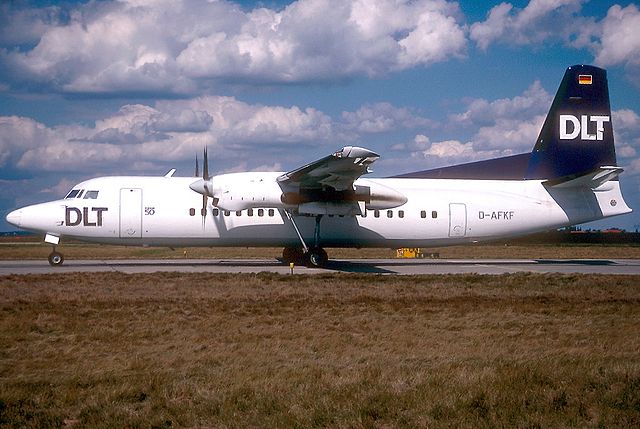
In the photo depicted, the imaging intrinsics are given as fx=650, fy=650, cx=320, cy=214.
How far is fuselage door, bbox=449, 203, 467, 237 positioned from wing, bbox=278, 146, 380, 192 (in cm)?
433

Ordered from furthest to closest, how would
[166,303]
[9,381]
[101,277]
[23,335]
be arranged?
[101,277], [166,303], [23,335], [9,381]

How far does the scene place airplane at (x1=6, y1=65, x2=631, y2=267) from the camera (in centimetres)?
2180

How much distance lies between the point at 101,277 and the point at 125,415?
41.4 feet

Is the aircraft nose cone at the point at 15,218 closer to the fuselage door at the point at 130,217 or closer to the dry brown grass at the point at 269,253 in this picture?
the fuselage door at the point at 130,217

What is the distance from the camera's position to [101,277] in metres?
18.1

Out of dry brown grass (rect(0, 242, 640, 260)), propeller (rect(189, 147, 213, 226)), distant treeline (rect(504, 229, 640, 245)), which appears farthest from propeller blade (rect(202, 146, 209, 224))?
distant treeline (rect(504, 229, 640, 245))

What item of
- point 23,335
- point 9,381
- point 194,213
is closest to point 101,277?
point 194,213

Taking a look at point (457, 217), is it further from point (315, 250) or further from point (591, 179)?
point (315, 250)

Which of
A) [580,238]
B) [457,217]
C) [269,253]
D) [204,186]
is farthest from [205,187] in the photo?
[580,238]

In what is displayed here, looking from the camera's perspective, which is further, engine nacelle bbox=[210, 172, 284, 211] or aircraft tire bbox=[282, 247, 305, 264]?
aircraft tire bbox=[282, 247, 305, 264]

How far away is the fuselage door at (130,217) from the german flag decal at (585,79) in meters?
17.0

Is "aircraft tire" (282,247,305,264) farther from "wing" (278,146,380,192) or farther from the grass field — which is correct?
the grass field

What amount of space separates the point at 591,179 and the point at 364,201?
8648 millimetres

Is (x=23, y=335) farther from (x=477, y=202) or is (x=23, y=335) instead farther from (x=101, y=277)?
(x=477, y=202)
